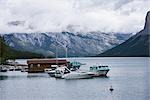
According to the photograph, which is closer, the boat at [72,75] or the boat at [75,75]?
the boat at [75,75]

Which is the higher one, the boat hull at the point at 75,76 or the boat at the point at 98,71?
the boat at the point at 98,71

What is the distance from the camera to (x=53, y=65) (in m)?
166

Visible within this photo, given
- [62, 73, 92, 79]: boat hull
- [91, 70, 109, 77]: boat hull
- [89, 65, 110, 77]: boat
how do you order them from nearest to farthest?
[62, 73, 92, 79]: boat hull < [91, 70, 109, 77]: boat hull < [89, 65, 110, 77]: boat

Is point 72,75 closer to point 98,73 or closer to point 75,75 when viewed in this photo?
point 75,75

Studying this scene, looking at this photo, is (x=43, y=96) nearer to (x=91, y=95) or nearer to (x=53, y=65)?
(x=91, y=95)

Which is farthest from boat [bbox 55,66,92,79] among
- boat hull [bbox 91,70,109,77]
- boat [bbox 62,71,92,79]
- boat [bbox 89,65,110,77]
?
Answer: boat [bbox 89,65,110,77]

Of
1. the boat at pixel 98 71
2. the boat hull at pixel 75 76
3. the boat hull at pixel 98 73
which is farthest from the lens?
the boat at pixel 98 71

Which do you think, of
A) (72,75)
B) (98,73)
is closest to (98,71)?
(98,73)

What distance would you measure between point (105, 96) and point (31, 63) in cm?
9052

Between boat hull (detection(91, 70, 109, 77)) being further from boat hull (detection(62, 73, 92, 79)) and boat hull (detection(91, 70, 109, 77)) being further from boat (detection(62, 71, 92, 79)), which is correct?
boat hull (detection(62, 73, 92, 79))

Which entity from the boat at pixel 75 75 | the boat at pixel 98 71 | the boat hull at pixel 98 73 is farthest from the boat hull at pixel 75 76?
the boat at pixel 98 71

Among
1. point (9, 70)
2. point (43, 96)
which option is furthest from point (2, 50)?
point (43, 96)

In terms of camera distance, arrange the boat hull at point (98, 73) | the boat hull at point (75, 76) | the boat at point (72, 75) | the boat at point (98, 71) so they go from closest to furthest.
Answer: the boat hull at point (75, 76)
the boat at point (72, 75)
the boat hull at point (98, 73)
the boat at point (98, 71)

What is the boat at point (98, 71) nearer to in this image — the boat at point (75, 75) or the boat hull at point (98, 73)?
the boat hull at point (98, 73)
